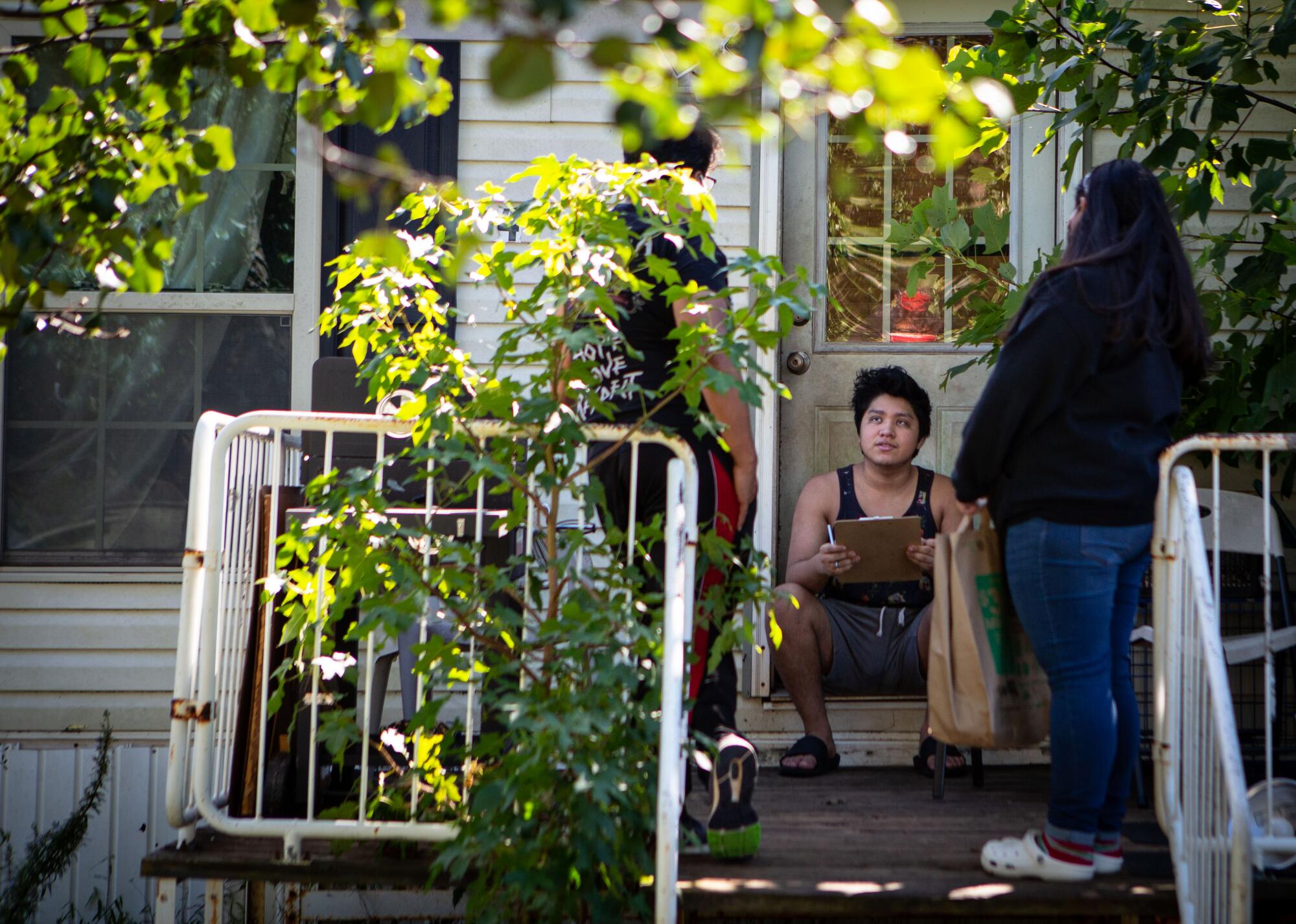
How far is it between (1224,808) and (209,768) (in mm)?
2226

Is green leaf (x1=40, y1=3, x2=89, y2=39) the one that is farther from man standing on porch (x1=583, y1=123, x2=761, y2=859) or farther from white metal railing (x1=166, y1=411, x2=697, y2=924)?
man standing on porch (x1=583, y1=123, x2=761, y2=859)

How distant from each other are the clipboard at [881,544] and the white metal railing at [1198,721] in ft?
3.12

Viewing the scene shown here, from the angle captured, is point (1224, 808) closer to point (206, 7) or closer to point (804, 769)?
point (804, 769)

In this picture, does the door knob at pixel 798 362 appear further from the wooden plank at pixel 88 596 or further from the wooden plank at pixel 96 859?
the wooden plank at pixel 96 859

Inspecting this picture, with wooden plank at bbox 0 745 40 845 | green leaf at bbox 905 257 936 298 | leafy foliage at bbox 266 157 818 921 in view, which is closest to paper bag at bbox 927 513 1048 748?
leafy foliage at bbox 266 157 818 921

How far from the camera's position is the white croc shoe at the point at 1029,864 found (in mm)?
2625

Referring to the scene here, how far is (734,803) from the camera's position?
2.76 m

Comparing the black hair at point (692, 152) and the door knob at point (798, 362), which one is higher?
the black hair at point (692, 152)

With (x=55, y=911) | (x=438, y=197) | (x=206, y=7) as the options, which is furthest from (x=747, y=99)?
(x=55, y=911)

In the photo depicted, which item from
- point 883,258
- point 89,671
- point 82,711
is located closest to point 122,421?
point 89,671

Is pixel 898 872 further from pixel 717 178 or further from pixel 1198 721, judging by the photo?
pixel 717 178

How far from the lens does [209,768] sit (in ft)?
9.04

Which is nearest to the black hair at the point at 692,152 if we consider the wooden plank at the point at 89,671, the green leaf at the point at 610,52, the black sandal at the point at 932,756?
the green leaf at the point at 610,52

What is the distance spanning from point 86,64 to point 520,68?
120cm
